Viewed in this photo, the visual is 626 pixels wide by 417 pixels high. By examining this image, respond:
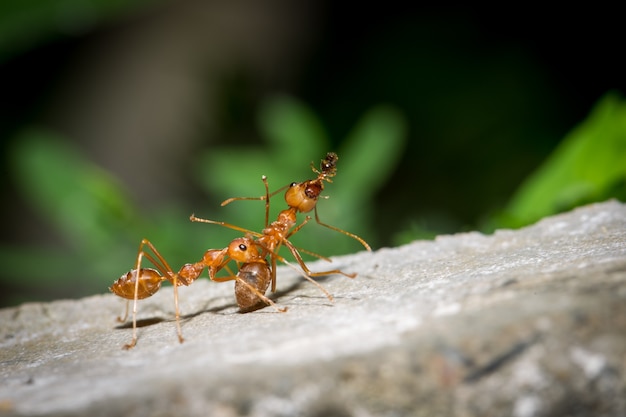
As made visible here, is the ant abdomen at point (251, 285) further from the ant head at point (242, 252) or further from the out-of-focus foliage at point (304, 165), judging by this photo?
the out-of-focus foliage at point (304, 165)

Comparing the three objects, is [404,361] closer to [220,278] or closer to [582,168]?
[220,278]

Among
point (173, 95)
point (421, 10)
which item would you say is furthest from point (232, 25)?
point (421, 10)

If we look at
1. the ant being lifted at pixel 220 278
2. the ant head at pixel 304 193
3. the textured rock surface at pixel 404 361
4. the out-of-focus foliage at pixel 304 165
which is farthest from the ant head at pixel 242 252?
the out-of-focus foliage at pixel 304 165

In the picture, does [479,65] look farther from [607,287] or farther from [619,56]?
[607,287]

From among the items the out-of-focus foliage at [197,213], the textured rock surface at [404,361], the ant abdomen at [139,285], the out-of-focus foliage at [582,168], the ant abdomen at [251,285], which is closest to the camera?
the textured rock surface at [404,361]

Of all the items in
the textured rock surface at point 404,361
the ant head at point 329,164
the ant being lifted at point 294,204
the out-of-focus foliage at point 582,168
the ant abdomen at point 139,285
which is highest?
the out-of-focus foliage at point 582,168

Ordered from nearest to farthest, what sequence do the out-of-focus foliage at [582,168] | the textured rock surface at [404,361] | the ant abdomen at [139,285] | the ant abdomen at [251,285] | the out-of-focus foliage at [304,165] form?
1. the textured rock surface at [404,361]
2. the ant abdomen at [251,285]
3. the ant abdomen at [139,285]
4. the out-of-focus foliage at [582,168]
5. the out-of-focus foliage at [304,165]

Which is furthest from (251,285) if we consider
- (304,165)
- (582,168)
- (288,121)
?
(288,121)

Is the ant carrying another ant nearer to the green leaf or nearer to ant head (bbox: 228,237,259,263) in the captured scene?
ant head (bbox: 228,237,259,263)
